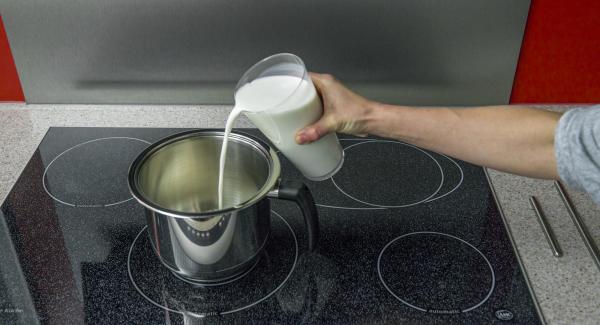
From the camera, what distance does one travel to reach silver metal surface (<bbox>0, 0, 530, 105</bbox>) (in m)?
1.32

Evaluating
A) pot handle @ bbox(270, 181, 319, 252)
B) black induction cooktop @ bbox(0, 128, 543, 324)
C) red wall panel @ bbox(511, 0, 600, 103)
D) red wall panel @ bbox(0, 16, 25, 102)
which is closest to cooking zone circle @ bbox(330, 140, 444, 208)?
black induction cooktop @ bbox(0, 128, 543, 324)

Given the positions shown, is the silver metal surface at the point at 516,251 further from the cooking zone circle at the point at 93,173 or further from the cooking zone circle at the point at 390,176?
the cooking zone circle at the point at 93,173

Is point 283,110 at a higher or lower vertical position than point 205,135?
higher

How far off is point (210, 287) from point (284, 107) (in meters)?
0.32

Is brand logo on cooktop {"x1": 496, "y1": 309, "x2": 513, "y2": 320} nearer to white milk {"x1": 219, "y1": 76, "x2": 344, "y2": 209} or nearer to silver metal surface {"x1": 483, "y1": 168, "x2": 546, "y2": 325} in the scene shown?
silver metal surface {"x1": 483, "y1": 168, "x2": 546, "y2": 325}

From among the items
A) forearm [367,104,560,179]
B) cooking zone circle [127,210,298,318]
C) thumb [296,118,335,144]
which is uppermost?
A: thumb [296,118,335,144]

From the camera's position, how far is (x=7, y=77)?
4.73 feet

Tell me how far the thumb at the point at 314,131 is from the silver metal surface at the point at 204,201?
67mm

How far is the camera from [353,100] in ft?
3.20

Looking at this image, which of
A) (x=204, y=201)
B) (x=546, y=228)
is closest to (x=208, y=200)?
(x=204, y=201)

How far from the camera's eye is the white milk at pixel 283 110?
87 centimetres

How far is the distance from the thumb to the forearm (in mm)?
98

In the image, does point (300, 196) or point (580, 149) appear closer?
point (580, 149)

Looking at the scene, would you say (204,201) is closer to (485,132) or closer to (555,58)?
(485,132)
